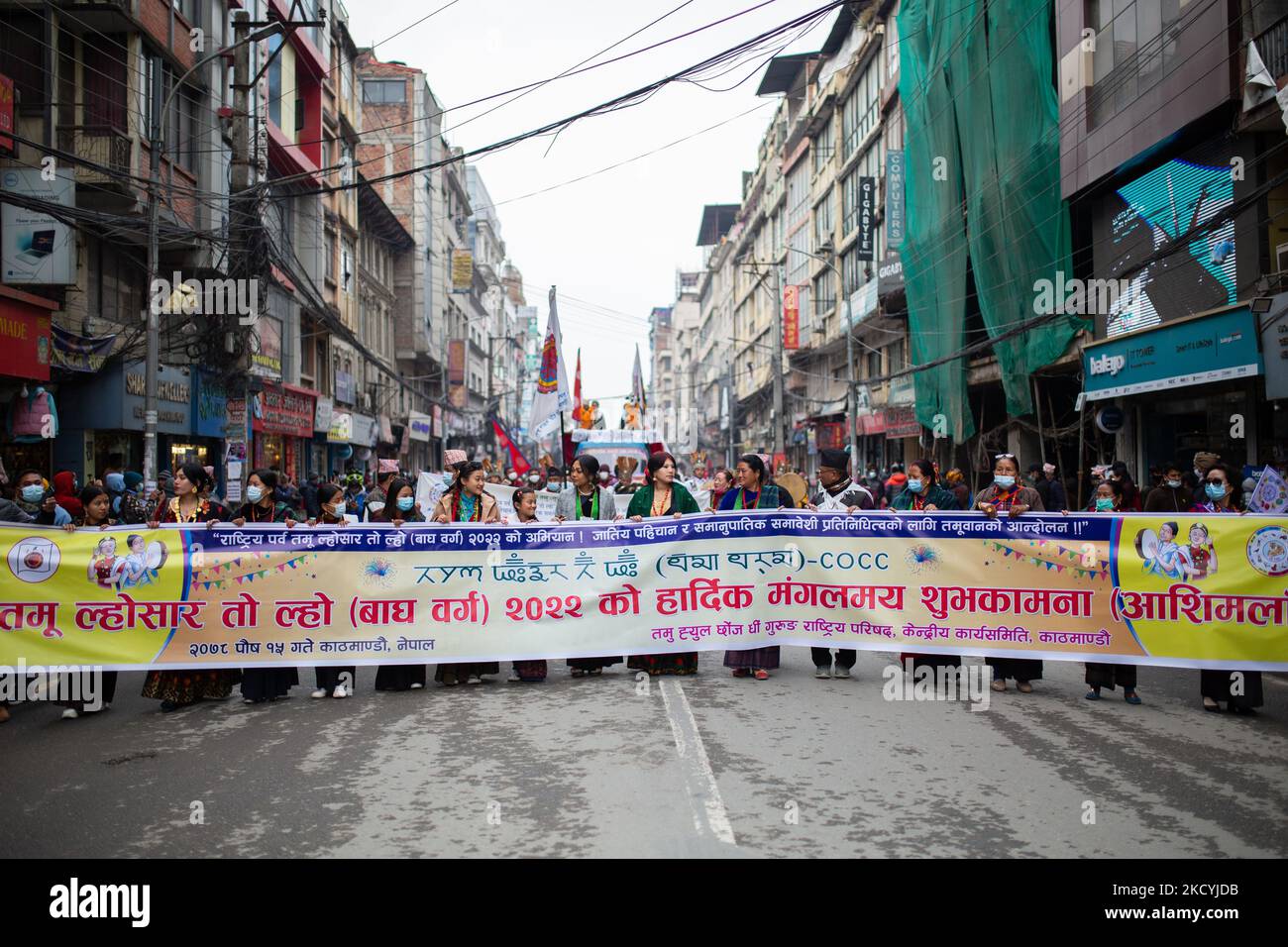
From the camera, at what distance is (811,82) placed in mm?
49062

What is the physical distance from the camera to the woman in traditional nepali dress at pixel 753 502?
911 cm

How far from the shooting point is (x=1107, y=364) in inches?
770

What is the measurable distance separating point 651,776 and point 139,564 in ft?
15.4

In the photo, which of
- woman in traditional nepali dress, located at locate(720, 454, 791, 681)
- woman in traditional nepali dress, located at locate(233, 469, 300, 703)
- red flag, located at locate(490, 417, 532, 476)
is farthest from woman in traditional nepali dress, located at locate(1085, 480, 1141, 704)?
red flag, located at locate(490, 417, 532, 476)

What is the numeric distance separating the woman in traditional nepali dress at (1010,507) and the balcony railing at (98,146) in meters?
15.9

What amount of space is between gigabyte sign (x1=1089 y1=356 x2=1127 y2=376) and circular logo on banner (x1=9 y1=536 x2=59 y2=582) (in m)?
17.1

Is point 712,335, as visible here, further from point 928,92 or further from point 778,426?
point 928,92

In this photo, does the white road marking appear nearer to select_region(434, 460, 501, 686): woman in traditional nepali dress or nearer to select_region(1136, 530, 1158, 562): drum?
select_region(434, 460, 501, 686): woman in traditional nepali dress

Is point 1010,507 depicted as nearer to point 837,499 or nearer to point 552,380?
point 837,499

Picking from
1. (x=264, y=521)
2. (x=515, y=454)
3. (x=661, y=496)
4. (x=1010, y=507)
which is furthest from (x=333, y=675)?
(x=515, y=454)

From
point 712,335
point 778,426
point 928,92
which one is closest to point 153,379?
point 928,92

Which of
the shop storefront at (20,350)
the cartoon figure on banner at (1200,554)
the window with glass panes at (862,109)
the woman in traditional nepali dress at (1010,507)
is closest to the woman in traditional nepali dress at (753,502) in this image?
the woman in traditional nepali dress at (1010,507)

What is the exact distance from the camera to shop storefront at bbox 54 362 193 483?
1961 centimetres

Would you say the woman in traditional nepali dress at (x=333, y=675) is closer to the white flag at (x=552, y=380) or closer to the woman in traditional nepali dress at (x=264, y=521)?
the woman in traditional nepali dress at (x=264, y=521)
